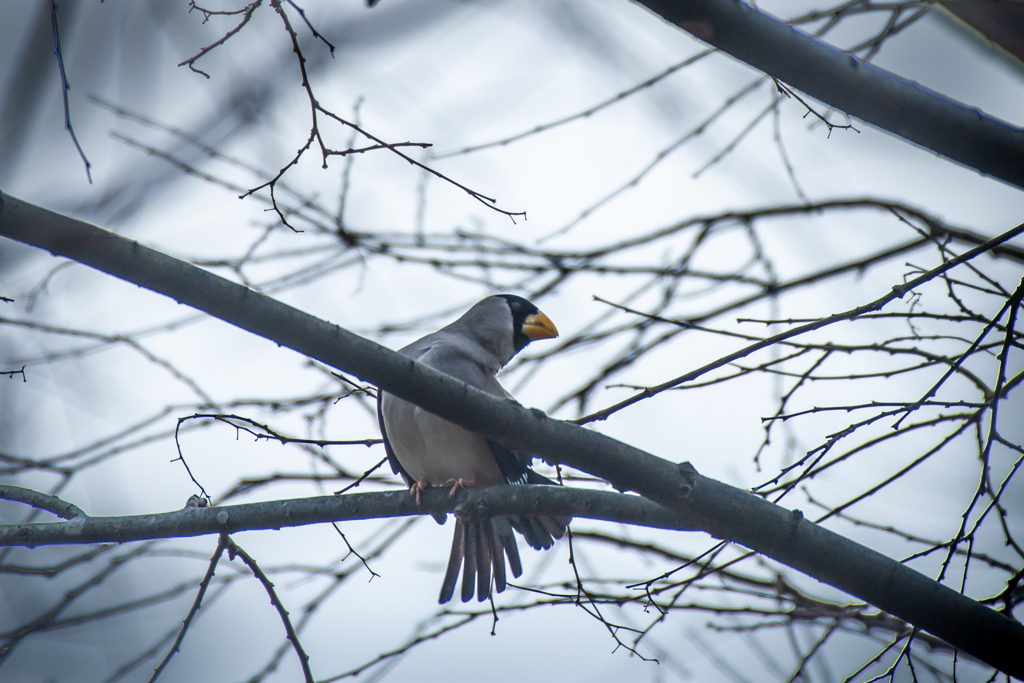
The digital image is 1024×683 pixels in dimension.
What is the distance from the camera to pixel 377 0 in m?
2.46

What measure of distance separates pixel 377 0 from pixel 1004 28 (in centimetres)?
225

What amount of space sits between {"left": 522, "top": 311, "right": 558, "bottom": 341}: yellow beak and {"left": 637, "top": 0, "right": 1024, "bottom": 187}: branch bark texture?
3265 mm

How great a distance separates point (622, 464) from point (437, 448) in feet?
5.91

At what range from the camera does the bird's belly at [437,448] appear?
12.7 ft

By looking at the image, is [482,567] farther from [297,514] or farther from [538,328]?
[538,328]

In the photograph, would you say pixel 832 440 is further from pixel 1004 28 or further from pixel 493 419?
pixel 1004 28

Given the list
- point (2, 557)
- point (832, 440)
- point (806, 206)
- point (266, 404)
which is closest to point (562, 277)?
point (806, 206)

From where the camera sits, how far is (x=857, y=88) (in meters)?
2.22

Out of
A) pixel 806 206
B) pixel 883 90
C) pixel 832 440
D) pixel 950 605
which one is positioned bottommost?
pixel 950 605

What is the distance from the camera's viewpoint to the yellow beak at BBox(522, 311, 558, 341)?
5.40m

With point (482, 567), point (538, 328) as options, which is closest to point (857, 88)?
point (482, 567)

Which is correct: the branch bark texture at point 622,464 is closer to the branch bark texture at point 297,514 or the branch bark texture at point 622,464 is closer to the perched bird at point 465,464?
the branch bark texture at point 297,514

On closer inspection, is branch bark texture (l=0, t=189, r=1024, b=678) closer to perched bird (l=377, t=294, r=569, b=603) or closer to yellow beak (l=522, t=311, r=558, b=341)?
perched bird (l=377, t=294, r=569, b=603)

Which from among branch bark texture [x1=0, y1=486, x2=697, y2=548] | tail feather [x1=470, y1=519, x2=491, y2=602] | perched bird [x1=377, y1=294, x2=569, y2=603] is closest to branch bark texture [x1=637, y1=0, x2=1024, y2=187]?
branch bark texture [x1=0, y1=486, x2=697, y2=548]
